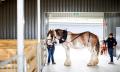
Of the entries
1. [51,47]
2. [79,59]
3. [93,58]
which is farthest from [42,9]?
[93,58]

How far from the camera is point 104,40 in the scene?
12461 mm

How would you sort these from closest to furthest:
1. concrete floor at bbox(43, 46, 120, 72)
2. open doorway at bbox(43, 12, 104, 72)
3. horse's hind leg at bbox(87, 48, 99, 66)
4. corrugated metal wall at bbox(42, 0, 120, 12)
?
concrete floor at bbox(43, 46, 120, 72), horse's hind leg at bbox(87, 48, 99, 66), open doorway at bbox(43, 12, 104, 72), corrugated metal wall at bbox(42, 0, 120, 12)

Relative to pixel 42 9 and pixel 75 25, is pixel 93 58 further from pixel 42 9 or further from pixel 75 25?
pixel 42 9

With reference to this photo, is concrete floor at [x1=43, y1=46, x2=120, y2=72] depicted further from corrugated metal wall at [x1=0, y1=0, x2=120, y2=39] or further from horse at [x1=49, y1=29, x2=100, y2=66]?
corrugated metal wall at [x1=0, y1=0, x2=120, y2=39]

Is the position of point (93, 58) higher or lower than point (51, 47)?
lower

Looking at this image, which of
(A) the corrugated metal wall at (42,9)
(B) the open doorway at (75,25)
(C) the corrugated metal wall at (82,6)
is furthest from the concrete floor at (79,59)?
(C) the corrugated metal wall at (82,6)

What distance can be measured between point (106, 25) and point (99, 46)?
1801 mm

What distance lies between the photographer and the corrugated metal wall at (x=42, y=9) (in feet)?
43.1

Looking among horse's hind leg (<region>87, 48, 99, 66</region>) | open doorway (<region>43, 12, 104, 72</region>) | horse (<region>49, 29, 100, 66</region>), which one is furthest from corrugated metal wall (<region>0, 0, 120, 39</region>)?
horse's hind leg (<region>87, 48, 99, 66</region>)

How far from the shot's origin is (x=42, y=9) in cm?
1319

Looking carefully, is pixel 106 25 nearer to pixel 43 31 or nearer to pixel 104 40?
pixel 104 40

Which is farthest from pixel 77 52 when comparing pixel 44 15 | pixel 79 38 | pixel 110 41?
pixel 44 15

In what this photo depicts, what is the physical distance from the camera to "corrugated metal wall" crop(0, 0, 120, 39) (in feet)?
43.1

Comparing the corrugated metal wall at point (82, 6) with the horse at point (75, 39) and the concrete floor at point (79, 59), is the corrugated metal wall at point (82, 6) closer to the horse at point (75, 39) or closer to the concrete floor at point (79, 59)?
the horse at point (75, 39)
